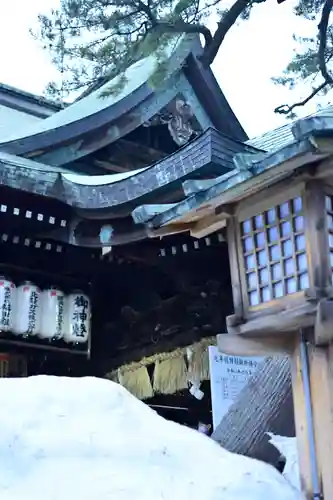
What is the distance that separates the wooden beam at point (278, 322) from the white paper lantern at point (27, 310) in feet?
11.4

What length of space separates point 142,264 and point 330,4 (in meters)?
3.10

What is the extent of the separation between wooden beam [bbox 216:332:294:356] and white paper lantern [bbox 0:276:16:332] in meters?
3.41

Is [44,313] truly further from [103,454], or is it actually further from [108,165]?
[103,454]

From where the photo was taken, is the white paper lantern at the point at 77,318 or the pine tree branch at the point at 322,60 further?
the white paper lantern at the point at 77,318

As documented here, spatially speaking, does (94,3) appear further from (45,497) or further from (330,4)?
(45,497)

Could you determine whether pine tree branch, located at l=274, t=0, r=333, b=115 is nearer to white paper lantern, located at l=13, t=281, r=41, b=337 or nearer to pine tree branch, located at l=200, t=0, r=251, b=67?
pine tree branch, located at l=200, t=0, r=251, b=67

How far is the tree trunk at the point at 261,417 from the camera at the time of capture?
156 inches

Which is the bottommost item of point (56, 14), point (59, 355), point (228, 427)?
point (228, 427)

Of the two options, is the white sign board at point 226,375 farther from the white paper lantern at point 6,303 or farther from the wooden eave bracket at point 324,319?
the wooden eave bracket at point 324,319

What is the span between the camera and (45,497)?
2.74 m

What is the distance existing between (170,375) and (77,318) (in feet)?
3.96

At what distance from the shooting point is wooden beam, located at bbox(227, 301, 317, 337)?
3.39 meters

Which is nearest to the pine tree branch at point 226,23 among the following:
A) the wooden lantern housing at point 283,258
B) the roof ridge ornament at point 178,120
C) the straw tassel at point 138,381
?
the wooden lantern housing at point 283,258

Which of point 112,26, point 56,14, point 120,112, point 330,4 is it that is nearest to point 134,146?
point 120,112
